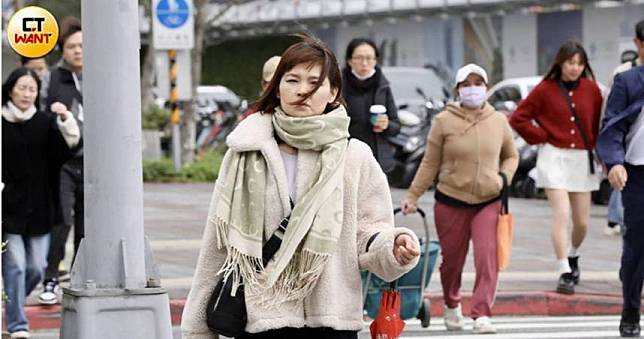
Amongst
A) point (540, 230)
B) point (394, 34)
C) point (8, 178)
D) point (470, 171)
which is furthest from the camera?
point (394, 34)

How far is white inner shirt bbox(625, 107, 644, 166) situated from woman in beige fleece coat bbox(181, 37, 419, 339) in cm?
458

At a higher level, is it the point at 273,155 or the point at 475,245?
the point at 273,155

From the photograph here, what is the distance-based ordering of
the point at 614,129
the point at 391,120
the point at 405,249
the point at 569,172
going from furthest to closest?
the point at 569,172, the point at 391,120, the point at 614,129, the point at 405,249

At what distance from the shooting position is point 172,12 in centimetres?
2211

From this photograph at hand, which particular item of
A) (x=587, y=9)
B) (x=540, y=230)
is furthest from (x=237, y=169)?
(x=587, y=9)

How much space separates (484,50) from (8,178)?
30.4 meters

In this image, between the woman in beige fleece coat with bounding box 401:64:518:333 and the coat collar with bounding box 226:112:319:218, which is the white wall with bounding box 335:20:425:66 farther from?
the coat collar with bounding box 226:112:319:218

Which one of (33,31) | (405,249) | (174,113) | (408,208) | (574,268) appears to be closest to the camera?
(405,249)

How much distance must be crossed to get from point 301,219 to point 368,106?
5.40m

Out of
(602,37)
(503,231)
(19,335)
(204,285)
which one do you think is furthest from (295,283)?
(602,37)

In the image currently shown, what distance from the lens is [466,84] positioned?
995 centimetres

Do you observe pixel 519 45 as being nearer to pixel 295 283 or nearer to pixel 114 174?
pixel 114 174

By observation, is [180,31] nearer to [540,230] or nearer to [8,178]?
[540,230]

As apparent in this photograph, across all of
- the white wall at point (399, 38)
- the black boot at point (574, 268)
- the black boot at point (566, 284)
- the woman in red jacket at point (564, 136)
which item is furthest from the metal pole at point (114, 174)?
the white wall at point (399, 38)
